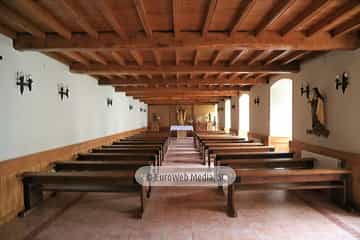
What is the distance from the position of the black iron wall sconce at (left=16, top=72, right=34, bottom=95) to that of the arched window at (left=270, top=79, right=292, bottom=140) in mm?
5766

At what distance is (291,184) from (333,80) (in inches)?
71.6

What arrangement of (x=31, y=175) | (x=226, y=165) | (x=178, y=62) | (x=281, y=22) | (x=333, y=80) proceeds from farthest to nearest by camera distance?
1. (x=178, y=62)
2. (x=226, y=165)
3. (x=333, y=80)
4. (x=31, y=175)
5. (x=281, y=22)

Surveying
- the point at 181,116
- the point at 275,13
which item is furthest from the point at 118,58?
the point at 181,116

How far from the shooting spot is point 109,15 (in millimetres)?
3000

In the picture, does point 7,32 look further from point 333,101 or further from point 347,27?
point 333,101

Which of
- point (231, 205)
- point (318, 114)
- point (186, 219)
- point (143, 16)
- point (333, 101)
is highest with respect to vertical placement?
point (143, 16)

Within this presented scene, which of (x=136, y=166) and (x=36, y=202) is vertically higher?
(x=136, y=166)

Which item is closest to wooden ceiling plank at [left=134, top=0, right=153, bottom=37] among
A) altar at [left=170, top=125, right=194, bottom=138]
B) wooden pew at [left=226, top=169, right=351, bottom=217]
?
wooden pew at [left=226, top=169, right=351, bottom=217]

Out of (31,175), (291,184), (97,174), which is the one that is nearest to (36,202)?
(31,175)

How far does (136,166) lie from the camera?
4.73 meters

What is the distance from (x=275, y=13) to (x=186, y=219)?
8.82 ft

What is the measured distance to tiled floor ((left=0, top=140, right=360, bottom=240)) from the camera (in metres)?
3.22

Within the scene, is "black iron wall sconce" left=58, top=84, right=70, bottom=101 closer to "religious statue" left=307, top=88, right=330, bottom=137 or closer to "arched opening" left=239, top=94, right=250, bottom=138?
"religious statue" left=307, top=88, right=330, bottom=137

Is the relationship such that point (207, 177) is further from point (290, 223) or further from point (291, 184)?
point (290, 223)
